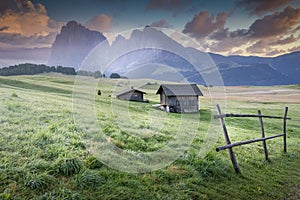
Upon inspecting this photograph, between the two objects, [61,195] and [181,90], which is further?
[181,90]

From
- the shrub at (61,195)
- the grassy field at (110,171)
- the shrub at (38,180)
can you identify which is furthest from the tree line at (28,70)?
the shrub at (61,195)

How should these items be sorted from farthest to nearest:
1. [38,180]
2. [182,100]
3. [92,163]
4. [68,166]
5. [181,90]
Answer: [181,90], [182,100], [92,163], [68,166], [38,180]

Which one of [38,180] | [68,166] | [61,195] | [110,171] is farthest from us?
[110,171]

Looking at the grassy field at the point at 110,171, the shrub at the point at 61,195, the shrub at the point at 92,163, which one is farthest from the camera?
the shrub at the point at 92,163

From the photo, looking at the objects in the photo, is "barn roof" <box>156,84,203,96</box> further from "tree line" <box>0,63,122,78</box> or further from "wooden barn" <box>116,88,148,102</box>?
"tree line" <box>0,63,122,78</box>

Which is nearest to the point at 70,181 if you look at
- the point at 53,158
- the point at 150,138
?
the point at 53,158

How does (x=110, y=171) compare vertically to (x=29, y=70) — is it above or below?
below

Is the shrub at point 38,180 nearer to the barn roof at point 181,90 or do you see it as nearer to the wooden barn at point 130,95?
the barn roof at point 181,90

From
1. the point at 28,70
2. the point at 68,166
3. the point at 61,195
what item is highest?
the point at 28,70

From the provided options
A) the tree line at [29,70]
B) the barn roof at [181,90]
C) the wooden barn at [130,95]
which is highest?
the tree line at [29,70]

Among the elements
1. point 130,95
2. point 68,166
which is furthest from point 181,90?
point 68,166

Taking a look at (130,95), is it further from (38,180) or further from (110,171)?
(38,180)

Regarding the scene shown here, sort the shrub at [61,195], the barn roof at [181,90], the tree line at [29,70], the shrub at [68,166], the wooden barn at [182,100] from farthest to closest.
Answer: the tree line at [29,70] → the barn roof at [181,90] → the wooden barn at [182,100] → the shrub at [68,166] → the shrub at [61,195]

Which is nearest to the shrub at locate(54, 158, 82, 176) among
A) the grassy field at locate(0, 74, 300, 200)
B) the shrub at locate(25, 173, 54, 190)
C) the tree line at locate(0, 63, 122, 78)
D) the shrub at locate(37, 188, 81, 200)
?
the grassy field at locate(0, 74, 300, 200)
